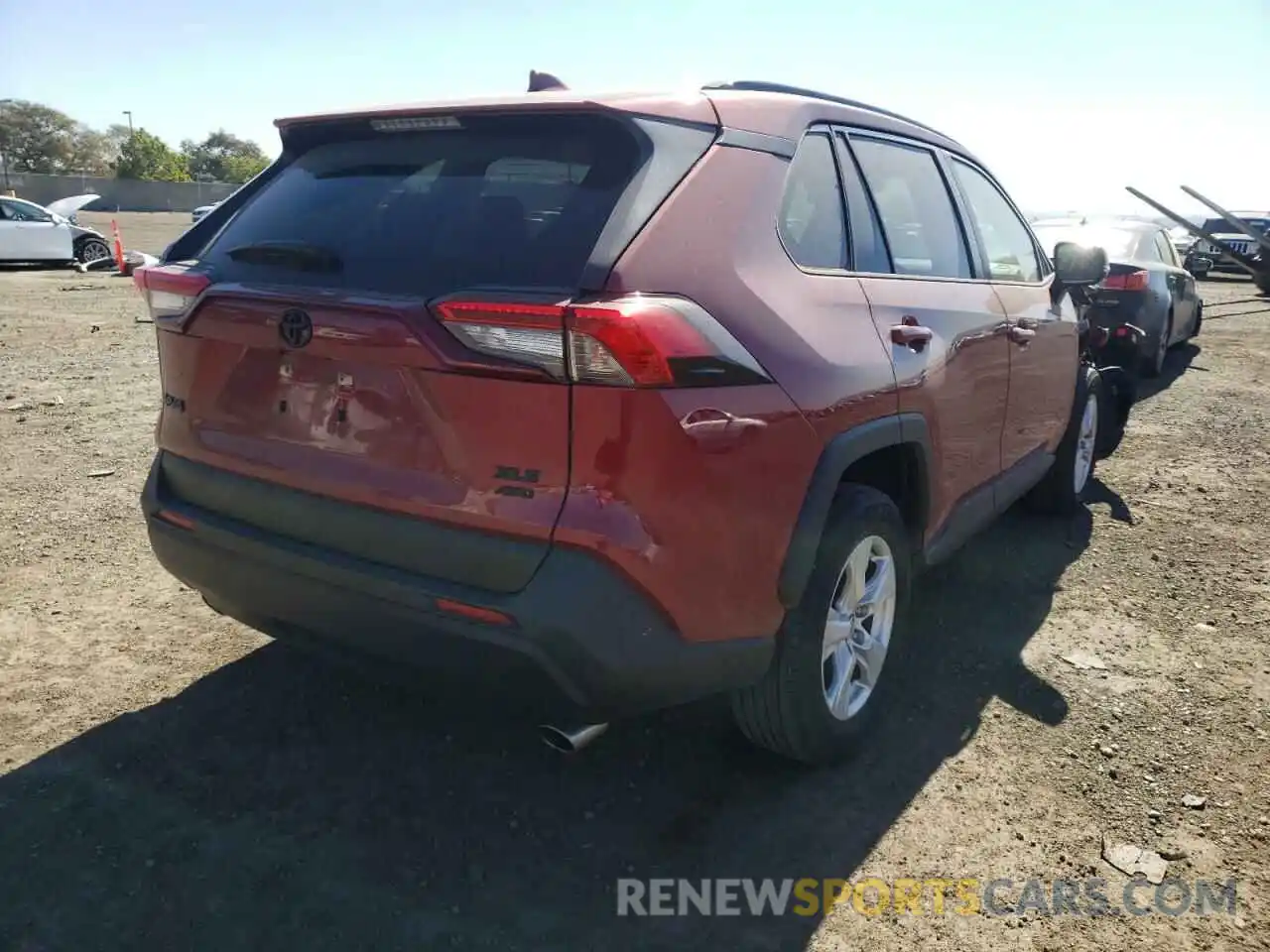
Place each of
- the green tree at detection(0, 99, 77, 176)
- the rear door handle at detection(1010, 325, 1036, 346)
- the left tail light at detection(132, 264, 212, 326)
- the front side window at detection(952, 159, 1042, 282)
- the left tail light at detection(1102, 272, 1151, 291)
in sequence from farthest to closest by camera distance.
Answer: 1. the green tree at detection(0, 99, 77, 176)
2. the left tail light at detection(1102, 272, 1151, 291)
3. the front side window at detection(952, 159, 1042, 282)
4. the rear door handle at detection(1010, 325, 1036, 346)
5. the left tail light at detection(132, 264, 212, 326)

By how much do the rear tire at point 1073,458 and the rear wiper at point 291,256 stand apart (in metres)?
3.78

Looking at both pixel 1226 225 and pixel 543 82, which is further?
pixel 1226 225

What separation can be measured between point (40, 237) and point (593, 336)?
70.5ft

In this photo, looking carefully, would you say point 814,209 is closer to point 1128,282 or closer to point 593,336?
point 593,336

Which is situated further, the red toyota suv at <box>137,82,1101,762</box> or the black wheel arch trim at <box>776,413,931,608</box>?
the black wheel arch trim at <box>776,413,931,608</box>

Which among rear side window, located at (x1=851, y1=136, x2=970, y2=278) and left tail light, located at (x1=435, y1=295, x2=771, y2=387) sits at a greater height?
rear side window, located at (x1=851, y1=136, x2=970, y2=278)

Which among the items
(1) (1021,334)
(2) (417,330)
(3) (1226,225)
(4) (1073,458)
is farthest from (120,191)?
(2) (417,330)

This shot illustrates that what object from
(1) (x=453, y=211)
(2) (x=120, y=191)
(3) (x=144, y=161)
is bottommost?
(1) (x=453, y=211)

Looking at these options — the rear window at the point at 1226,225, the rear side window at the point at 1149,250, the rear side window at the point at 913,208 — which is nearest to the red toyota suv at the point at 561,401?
the rear side window at the point at 913,208

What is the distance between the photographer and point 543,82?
109 inches

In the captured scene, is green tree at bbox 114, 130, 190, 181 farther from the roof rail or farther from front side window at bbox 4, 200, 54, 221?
the roof rail

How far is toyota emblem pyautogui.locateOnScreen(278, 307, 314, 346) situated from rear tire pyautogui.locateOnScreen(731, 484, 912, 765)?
4.54 feet

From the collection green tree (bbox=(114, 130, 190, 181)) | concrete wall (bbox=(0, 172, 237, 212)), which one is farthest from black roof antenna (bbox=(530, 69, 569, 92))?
green tree (bbox=(114, 130, 190, 181))

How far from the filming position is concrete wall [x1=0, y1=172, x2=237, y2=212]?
60.3 m
